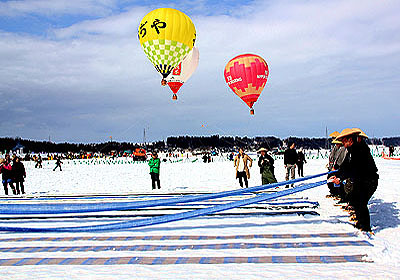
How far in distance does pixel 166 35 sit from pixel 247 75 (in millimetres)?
6603

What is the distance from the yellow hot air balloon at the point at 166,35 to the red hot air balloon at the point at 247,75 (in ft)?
14.8

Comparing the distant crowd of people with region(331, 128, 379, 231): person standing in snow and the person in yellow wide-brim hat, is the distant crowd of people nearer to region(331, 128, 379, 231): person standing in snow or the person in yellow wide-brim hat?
the person in yellow wide-brim hat

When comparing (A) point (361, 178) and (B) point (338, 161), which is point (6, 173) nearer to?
(B) point (338, 161)

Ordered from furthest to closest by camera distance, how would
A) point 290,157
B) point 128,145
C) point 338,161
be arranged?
point 128,145
point 290,157
point 338,161

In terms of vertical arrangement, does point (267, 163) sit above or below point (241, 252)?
above

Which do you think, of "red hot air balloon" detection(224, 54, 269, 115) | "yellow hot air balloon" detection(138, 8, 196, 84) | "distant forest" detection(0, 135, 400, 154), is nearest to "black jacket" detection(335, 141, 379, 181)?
"yellow hot air balloon" detection(138, 8, 196, 84)

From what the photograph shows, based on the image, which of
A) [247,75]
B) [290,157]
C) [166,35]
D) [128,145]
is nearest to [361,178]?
[290,157]

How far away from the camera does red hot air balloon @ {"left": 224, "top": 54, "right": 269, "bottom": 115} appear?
24.2 m

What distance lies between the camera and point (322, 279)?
3953mm

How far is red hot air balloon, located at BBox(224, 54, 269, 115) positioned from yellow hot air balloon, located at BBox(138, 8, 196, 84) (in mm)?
4518

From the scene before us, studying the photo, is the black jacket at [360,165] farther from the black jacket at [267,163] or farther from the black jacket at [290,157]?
the black jacket at [290,157]

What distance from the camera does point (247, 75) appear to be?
2420cm

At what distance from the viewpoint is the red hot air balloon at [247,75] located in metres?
24.2

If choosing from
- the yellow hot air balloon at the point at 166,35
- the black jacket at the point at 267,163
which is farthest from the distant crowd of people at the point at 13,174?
the yellow hot air balloon at the point at 166,35
